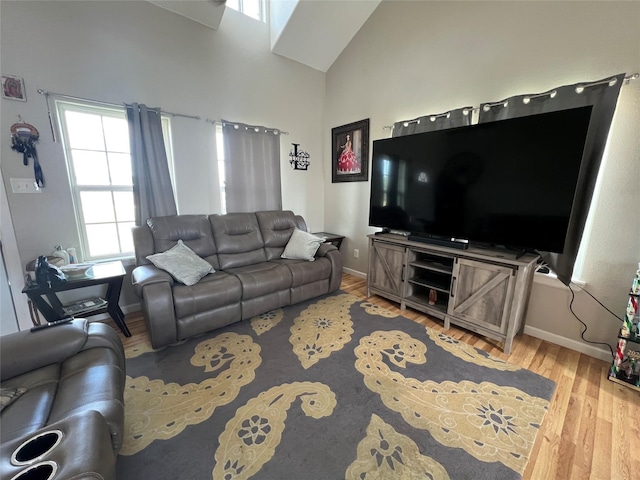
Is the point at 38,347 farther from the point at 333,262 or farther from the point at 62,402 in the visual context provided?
the point at 333,262

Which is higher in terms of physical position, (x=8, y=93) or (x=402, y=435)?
(x=8, y=93)

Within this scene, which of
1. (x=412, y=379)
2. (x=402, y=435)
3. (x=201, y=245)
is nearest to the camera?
(x=402, y=435)

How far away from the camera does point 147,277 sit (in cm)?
199

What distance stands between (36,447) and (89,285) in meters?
1.54

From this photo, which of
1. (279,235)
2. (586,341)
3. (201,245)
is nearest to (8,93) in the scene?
Answer: (201,245)

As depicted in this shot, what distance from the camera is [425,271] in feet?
9.14

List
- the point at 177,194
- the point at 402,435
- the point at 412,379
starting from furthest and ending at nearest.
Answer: the point at 177,194, the point at 412,379, the point at 402,435

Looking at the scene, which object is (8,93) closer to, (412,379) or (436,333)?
(412,379)

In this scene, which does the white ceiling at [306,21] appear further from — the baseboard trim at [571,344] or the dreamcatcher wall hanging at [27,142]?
the baseboard trim at [571,344]

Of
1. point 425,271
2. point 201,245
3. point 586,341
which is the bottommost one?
point 586,341

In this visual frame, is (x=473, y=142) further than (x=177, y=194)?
No

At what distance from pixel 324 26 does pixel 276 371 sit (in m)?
3.85

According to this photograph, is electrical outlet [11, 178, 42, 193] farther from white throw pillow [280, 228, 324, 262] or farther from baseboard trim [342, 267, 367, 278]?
baseboard trim [342, 267, 367, 278]

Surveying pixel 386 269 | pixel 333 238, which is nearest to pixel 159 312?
pixel 386 269
